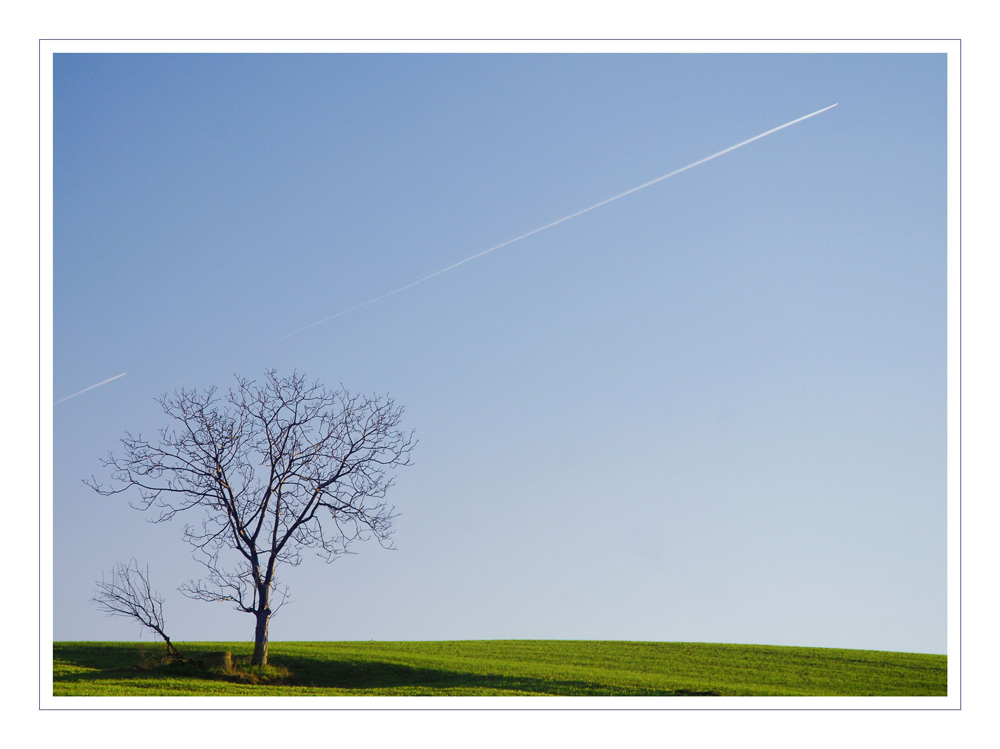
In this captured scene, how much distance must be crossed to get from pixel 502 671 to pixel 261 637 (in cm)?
705

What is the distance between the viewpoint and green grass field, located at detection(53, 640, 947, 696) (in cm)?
2227

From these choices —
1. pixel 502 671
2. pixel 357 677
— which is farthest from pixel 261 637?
pixel 502 671

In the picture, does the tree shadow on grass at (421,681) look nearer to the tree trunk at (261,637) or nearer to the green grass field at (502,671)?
the green grass field at (502,671)

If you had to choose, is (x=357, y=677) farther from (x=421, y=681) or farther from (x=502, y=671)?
(x=502, y=671)

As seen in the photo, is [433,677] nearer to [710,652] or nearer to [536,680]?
[536,680]

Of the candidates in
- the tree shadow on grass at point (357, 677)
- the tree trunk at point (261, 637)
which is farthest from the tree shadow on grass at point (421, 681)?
the tree trunk at point (261, 637)

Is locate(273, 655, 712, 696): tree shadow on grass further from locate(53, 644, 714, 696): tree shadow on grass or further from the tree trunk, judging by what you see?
the tree trunk

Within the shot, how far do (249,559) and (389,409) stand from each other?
19.1ft

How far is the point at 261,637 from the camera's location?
24797mm

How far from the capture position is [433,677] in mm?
25062

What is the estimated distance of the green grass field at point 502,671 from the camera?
22266mm
